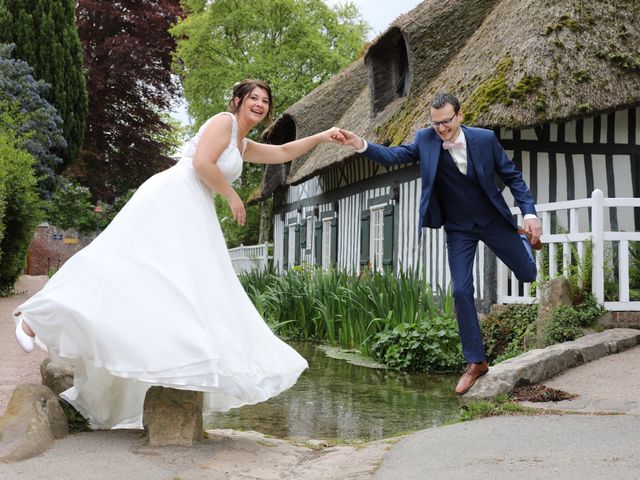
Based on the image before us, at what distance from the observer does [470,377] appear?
479 cm

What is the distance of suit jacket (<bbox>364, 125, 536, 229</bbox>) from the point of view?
4.69m

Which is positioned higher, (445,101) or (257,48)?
(257,48)

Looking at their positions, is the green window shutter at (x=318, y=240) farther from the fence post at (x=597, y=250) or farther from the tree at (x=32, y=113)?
the fence post at (x=597, y=250)

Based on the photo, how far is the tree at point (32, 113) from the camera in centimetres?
1841

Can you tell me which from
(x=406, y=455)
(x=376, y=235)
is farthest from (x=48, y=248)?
(x=406, y=455)

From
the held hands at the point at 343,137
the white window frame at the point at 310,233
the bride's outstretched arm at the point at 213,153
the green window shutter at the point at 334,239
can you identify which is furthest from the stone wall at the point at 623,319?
the white window frame at the point at 310,233

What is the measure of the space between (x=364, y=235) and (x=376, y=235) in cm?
39

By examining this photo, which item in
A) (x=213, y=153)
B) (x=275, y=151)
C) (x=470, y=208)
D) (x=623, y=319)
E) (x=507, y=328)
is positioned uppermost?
(x=275, y=151)

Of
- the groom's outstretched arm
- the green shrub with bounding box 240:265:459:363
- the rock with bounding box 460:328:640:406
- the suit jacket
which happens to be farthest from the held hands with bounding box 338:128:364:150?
the green shrub with bounding box 240:265:459:363

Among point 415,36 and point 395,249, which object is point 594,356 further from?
point 415,36

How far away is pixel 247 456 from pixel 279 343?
1.82 ft

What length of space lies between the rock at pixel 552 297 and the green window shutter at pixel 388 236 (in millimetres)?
6036

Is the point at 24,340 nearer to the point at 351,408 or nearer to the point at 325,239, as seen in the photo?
the point at 351,408

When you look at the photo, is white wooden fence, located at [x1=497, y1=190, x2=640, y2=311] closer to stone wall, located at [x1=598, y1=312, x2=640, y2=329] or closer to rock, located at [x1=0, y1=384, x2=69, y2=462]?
stone wall, located at [x1=598, y1=312, x2=640, y2=329]
